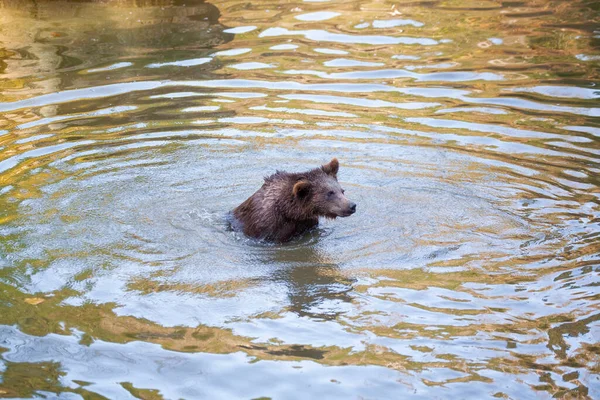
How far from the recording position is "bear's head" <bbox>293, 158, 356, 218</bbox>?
1007cm

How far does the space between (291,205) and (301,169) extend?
6.76ft

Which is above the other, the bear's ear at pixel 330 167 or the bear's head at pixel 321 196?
the bear's ear at pixel 330 167

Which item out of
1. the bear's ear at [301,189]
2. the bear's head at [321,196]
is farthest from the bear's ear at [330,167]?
the bear's ear at [301,189]

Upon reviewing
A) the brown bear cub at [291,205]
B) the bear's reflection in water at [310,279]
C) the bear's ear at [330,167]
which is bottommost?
the bear's reflection in water at [310,279]

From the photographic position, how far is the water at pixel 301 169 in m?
7.16

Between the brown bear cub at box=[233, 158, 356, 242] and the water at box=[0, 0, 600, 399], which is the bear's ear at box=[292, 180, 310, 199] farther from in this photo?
the water at box=[0, 0, 600, 399]

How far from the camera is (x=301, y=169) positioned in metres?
12.3

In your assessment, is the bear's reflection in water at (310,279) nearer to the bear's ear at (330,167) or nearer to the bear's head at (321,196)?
the bear's head at (321,196)

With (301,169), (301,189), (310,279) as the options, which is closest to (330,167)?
(301,189)

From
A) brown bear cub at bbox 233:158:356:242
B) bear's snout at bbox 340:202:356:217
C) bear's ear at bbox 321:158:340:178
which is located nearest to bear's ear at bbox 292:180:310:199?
brown bear cub at bbox 233:158:356:242

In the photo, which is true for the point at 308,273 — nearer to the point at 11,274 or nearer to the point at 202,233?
the point at 202,233

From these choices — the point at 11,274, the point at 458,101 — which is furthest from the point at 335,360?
the point at 458,101

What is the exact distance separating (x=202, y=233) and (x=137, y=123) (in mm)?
4455

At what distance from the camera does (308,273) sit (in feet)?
30.1
